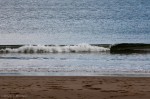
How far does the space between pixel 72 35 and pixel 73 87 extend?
33663mm

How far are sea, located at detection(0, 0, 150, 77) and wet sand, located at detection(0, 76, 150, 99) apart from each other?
1.84 m

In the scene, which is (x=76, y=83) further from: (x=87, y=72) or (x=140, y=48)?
(x=140, y=48)

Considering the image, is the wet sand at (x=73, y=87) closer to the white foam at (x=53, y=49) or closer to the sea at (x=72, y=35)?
the sea at (x=72, y=35)

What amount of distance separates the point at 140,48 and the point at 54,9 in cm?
5676

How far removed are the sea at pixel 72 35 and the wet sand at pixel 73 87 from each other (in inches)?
72.3

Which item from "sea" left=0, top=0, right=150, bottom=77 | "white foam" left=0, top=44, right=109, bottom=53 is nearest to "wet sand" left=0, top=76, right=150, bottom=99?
"sea" left=0, top=0, right=150, bottom=77

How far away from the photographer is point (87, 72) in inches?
738

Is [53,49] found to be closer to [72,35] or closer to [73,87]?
[73,87]

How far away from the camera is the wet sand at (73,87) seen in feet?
41.5

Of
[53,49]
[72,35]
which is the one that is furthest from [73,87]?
[72,35]

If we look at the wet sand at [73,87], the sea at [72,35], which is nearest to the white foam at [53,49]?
the sea at [72,35]

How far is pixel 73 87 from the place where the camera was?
14.3m

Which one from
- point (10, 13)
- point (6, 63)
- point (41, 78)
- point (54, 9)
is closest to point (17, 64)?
point (6, 63)

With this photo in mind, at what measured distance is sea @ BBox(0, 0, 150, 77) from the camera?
1997 cm
